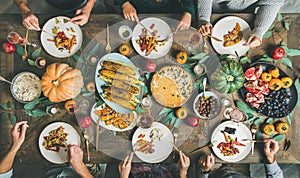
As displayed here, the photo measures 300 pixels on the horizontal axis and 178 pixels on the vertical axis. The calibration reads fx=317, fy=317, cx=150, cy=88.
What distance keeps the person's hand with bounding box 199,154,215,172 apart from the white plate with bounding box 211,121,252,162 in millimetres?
47

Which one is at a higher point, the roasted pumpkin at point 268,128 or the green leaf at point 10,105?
the roasted pumpkin at point 268,128

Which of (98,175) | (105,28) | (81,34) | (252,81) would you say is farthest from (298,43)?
(98,175)

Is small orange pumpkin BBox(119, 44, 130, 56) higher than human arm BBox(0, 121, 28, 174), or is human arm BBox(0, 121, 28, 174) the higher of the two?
small orange pumpkin BBox(119, 44, 130, 56)

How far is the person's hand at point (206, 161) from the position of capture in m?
1.76

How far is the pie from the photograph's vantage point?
176 cm

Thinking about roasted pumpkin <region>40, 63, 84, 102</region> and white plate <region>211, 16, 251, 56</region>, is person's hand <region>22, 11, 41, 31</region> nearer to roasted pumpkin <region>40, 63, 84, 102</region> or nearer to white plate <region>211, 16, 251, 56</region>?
roasted pumpkin <region>40, 63, 84, 102</region>

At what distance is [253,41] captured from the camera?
1.74 meters

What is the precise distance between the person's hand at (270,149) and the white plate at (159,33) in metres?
0.76

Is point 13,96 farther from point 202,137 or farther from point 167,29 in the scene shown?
point 202,137

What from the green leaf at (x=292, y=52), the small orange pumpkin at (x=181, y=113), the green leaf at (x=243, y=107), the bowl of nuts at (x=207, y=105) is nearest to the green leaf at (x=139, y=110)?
the small orange pumpkin at (x=181, y=113)

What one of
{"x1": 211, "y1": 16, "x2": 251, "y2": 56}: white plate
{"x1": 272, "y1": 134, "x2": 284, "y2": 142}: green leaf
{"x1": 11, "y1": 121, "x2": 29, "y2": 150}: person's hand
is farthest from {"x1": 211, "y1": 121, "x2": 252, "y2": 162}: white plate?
{"x1": 11, "y1": 121, "x2": 29, "y2": 150}: person's hand

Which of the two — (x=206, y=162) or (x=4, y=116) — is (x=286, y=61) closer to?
(x=206, y=162)

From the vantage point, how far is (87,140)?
1.78 metres

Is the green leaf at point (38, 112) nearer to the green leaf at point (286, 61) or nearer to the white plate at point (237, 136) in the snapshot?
the white plate at point (237, 136)
